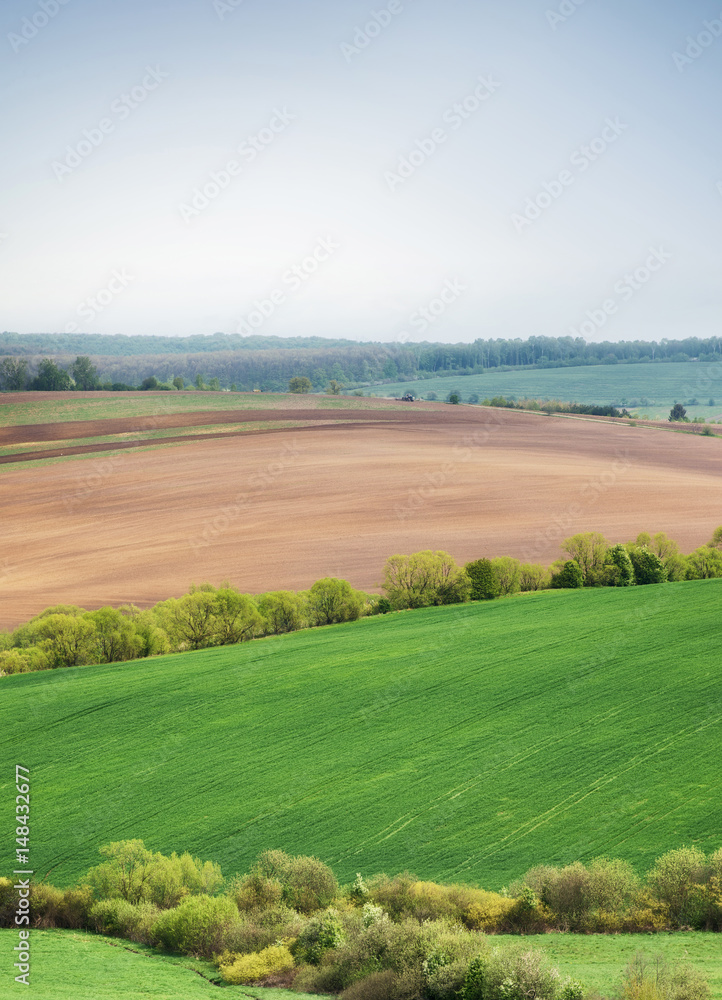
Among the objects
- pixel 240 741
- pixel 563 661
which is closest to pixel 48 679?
pixel 240 741

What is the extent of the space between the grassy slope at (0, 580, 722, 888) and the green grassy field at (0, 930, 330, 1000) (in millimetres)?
3375

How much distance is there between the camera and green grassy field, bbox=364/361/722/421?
473ft

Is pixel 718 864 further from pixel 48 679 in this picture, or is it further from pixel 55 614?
pixel 55 614

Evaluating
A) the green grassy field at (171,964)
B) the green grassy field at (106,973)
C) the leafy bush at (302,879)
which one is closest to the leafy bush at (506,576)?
the leafy bush at (302,879)

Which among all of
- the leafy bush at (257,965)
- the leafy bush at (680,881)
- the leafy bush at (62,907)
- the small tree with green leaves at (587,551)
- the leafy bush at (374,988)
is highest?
the small tree with green leaves at (587,551)

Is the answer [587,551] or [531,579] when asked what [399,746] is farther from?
[587,551]

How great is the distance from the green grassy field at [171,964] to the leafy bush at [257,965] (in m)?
0.27

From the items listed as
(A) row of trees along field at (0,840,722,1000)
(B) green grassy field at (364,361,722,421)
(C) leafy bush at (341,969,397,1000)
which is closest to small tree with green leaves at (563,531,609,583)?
(A) row of trees along field at (0,840,722,1000)

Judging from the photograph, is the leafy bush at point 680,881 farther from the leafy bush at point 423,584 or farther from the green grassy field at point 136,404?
the green grassy field at point 136,404

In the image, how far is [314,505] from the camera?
5362 centimetres

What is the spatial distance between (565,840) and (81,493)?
143 ft

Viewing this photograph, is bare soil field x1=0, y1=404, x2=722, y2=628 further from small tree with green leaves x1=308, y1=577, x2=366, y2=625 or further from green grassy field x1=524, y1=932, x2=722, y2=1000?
green grassy field x1=524, y1=932, x2=722, y2=1000

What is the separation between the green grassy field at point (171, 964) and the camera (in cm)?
1299

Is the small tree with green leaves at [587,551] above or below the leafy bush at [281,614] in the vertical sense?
above
